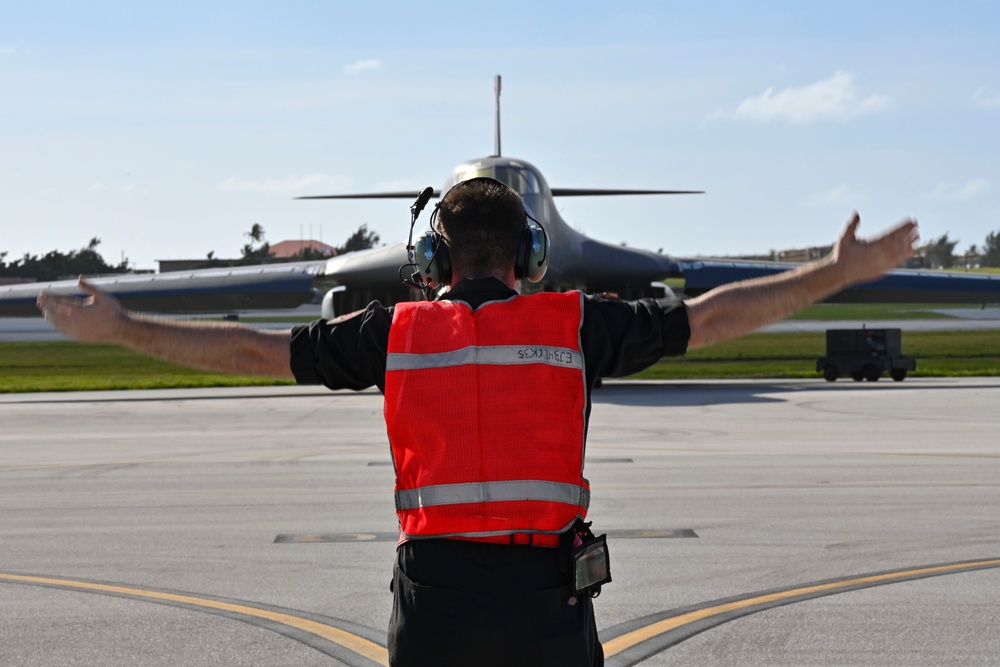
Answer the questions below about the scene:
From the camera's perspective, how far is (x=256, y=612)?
21.9 feet

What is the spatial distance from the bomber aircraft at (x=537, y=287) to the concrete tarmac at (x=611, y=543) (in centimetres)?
929

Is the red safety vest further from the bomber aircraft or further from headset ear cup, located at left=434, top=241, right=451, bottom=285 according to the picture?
the bomber aircraft

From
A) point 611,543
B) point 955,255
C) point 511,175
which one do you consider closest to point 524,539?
point 611,543

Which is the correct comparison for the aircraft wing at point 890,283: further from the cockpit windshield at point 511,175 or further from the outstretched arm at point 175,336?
the outstretched arm at point 175,336

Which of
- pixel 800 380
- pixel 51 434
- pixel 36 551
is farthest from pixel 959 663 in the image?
pixel 800 380

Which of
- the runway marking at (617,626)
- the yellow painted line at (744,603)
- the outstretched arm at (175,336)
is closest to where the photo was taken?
the outstretched arm at (175,336)

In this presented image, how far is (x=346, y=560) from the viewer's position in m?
8.03

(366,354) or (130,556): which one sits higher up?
(366,354)

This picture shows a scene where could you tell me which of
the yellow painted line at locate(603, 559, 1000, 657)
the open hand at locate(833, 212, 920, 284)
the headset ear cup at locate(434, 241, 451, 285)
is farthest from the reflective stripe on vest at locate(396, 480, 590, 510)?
the yellow painted line at locate(603, 559, 1000, 657)

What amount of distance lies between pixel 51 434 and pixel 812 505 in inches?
463

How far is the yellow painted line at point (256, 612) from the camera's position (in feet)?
19.6

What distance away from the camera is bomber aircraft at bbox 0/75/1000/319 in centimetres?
2552

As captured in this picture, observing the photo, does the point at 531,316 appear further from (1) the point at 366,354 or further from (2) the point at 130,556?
(2) the point at 130,556

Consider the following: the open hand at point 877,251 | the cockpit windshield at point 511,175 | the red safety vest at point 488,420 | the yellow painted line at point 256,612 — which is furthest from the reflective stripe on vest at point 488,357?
the cockpit windshield at point 511,175
